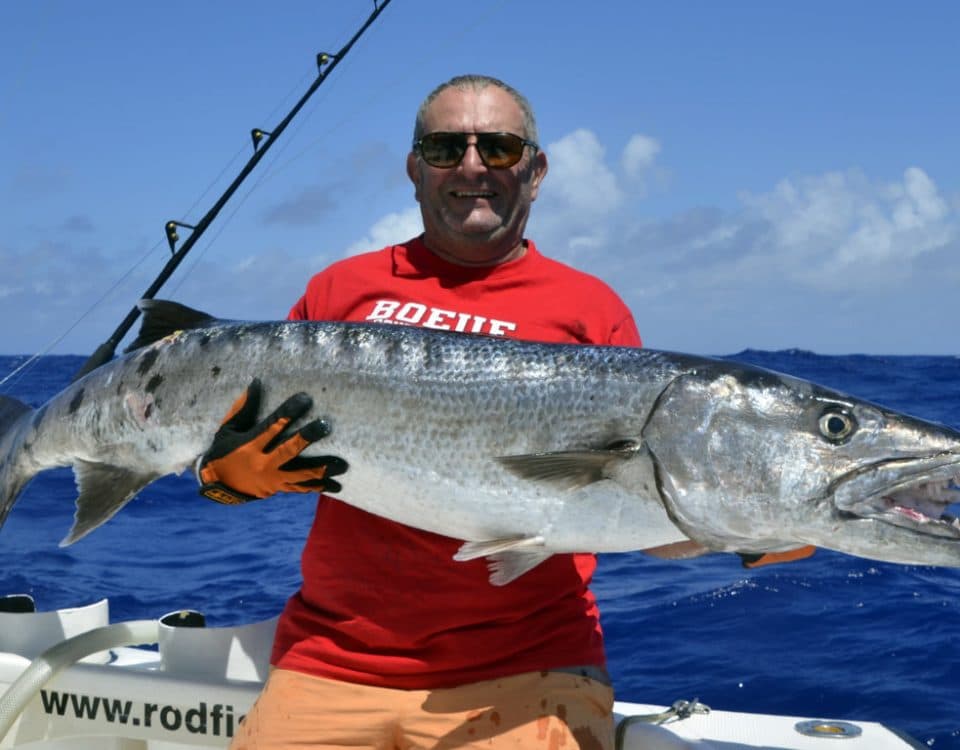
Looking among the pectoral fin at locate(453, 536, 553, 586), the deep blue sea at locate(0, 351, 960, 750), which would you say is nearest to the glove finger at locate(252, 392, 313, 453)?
the pectoral fin at locate(453, 536, 553, 586)

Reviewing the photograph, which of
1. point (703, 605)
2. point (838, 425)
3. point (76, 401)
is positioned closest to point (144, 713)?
point (76, 401)

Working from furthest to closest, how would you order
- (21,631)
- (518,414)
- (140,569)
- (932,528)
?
(140,569) < (21,631) < (518,414) < (932,528)

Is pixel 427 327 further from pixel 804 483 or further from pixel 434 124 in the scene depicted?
pixel 804 483

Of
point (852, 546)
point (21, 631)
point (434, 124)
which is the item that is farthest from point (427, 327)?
point (21, 631)

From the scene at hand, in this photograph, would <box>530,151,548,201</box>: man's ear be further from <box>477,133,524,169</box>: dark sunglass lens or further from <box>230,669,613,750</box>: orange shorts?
<box>230,669,613,750</box>: orange shorts

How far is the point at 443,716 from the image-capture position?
300 cm

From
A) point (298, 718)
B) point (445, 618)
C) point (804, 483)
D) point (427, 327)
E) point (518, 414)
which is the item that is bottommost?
point (298, 718)

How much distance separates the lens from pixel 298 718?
307 centimetres

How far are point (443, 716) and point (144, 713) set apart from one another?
141 cm

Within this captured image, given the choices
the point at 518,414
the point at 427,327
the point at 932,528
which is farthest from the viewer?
the point at 427,327

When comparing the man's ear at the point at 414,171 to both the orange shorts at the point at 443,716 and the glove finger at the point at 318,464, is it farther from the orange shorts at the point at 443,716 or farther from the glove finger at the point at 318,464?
the orange shorts at the point at 443,716

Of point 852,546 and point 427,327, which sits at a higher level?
point 427,327

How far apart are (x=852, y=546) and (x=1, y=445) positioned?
115 inches

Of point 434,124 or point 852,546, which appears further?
point 434,124
